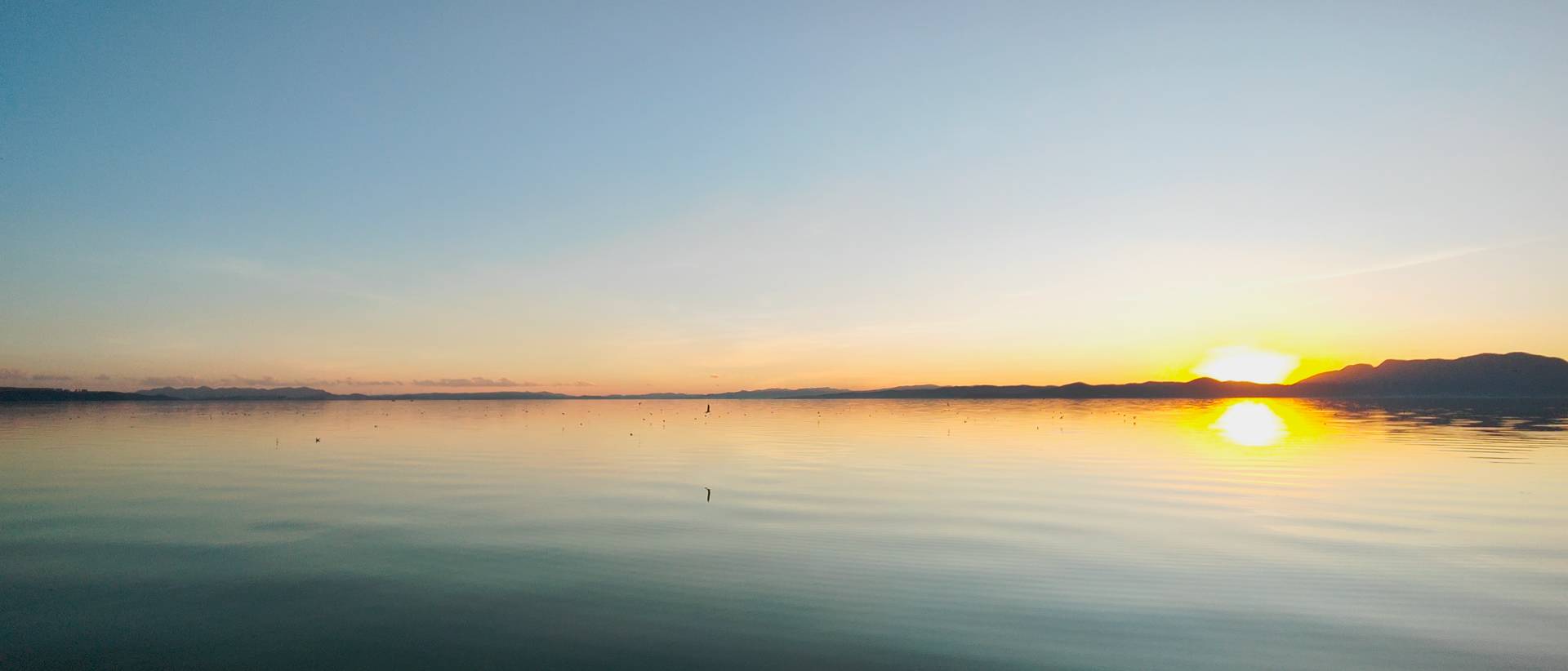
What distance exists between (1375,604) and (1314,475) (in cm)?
2192

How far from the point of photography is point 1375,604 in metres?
12.8

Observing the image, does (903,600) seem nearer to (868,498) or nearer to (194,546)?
(868,498)

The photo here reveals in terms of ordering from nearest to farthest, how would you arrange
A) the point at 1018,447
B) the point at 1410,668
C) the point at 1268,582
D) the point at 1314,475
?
the point at 1410,668, the point at 1268,582, the point at 1314,475, the point at 1018,447

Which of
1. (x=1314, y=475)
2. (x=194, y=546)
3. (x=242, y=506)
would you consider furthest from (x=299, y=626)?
(x=1314, y=475)

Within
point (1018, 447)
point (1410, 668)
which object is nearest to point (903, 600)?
point (1410, 668)

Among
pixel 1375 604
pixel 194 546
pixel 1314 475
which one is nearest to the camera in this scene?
pixel 1375 604

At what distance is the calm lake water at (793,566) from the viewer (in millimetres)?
10781

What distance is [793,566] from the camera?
15.6 m

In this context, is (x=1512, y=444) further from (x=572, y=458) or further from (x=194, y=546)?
(x=194, y=546)

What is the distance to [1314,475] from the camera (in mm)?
31000

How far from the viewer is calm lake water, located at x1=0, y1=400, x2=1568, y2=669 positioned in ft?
35.4

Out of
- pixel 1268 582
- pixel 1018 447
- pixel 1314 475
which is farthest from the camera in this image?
pixel 1018 447

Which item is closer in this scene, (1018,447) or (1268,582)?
(1268,582)

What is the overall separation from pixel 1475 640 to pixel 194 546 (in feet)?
84.2
